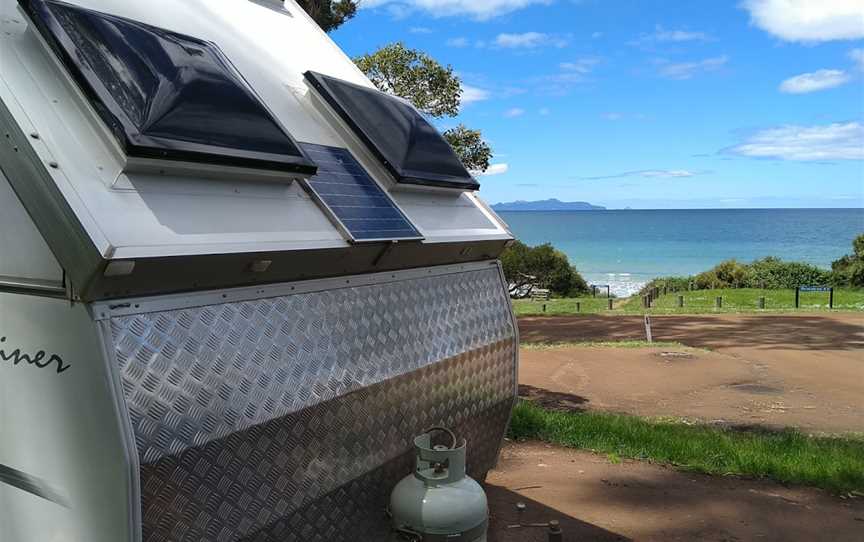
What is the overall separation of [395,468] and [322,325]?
0.91 metres

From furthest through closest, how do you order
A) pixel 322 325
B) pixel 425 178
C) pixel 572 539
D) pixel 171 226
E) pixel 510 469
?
pixel 510 469 < pixel 572 539 < pixel 425 178 < pixel 322 325 < pixel 171 226

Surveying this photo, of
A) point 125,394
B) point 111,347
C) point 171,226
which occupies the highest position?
point 171,226

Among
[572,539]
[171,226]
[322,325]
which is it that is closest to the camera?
[171,226]

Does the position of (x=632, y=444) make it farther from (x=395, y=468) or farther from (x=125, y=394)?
(x=125, y=394)

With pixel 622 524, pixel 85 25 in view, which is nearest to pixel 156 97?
pixel 85 25

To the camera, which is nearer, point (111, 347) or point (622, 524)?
point (111, 347)

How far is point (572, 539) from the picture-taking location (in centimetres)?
471

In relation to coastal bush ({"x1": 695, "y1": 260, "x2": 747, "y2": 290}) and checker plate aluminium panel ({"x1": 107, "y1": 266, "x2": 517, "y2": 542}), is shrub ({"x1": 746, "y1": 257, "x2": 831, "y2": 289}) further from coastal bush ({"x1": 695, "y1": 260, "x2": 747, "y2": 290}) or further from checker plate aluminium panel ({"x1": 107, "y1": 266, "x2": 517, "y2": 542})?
checker plate aluminium panel ({"x1": 107, "y1": 266, "x2": 517, "y2": 542})

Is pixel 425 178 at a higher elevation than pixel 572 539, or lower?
higher

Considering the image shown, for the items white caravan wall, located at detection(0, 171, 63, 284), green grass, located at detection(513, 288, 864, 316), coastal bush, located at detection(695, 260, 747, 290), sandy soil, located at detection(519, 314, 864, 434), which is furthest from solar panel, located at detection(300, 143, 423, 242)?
coastal bush, located at detection(695, 260, 747, 290)

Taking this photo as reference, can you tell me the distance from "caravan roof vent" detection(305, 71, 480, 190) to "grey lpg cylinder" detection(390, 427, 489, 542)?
5.18ft

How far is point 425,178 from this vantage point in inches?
170

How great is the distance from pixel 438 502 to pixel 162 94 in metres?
2.19

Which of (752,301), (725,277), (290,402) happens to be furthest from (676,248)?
(290,402)
